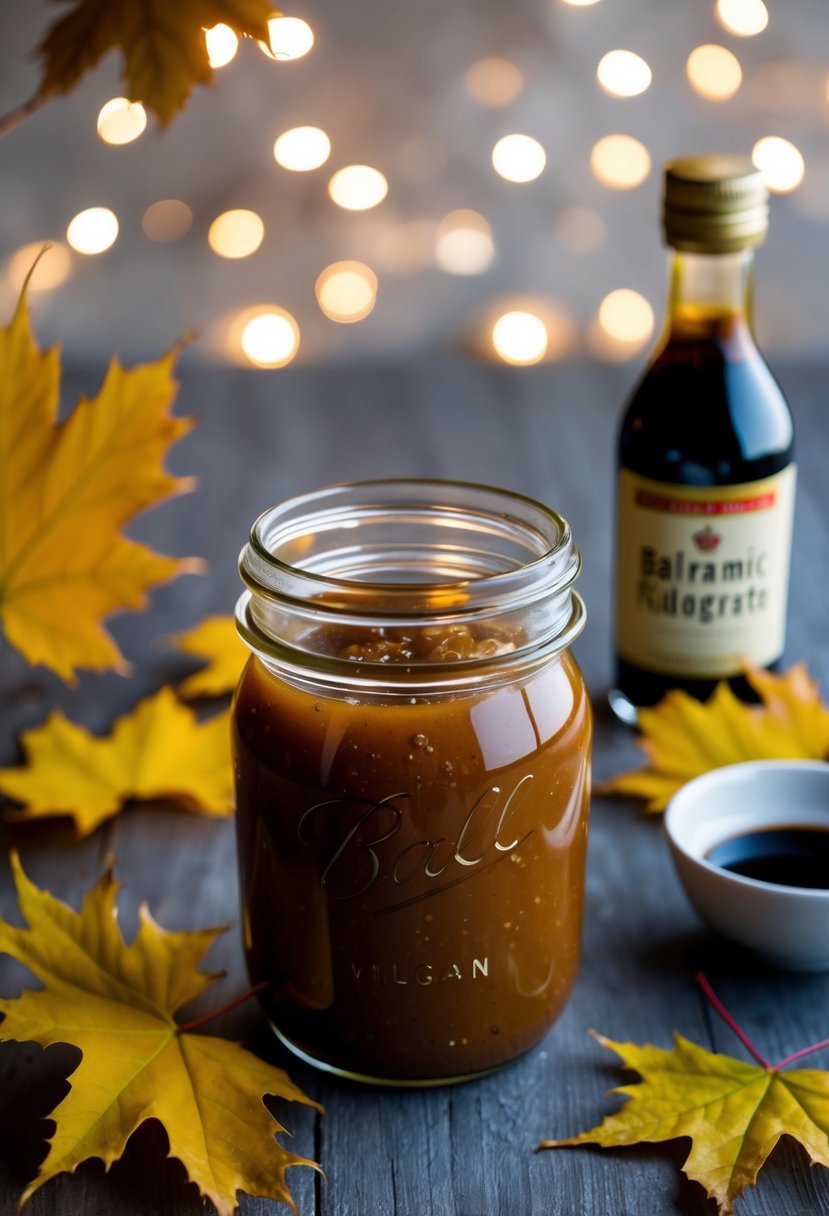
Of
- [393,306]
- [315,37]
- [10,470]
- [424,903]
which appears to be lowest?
[393,306]

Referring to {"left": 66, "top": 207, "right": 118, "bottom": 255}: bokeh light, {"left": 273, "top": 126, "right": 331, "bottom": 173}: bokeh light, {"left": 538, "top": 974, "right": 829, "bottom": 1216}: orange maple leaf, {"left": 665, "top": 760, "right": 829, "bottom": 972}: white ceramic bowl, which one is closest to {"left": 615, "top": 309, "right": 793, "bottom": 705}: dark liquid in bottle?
{"left": 665, "top": 760, "right": 829, "bottom": 972}: white ceramic bowl

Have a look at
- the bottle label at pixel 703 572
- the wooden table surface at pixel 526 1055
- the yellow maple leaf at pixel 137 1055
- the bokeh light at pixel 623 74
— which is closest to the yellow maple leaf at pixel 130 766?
the wooden table surface at pixel 526 1055

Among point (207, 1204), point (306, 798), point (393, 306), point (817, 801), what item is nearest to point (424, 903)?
point (306, 798)

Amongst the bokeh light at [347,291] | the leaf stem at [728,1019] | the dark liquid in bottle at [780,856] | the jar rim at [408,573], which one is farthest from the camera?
the bokeh light at [347,291]

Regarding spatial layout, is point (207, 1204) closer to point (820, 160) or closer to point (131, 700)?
point (131, 700)

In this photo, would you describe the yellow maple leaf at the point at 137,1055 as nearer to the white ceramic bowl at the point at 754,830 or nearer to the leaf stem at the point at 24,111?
the white ceramic bowl at the point at 754,830

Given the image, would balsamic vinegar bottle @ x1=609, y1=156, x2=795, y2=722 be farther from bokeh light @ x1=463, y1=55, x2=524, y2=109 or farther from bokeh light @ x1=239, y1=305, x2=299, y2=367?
bokeh light @ x1=239, y1=305, x2=299, y2=367
